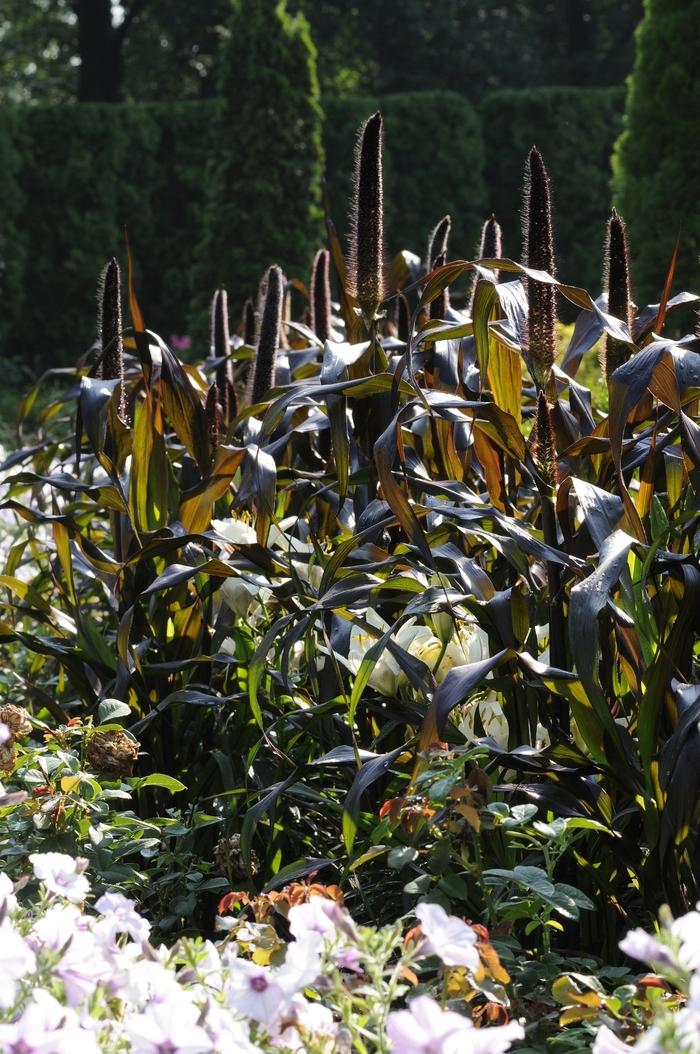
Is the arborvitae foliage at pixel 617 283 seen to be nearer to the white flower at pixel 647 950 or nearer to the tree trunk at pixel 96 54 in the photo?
the white flower at pixel 647 950

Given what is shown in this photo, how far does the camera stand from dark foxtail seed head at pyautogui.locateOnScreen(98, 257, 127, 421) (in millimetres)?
1946

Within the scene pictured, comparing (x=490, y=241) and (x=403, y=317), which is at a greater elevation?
(x=490, y=241)

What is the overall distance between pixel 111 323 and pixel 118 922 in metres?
1.17

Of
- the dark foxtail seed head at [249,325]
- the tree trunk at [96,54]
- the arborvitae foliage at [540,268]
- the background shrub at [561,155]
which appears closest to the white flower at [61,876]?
the arborvitae foliage at [540,268]

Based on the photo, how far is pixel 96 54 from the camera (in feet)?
62.7

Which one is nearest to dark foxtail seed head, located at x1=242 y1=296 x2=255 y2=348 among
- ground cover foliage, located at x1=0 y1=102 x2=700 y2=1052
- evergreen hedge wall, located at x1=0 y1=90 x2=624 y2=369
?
ground cover foliage, located at x1=0 y1=102 x2=700 y2=1052

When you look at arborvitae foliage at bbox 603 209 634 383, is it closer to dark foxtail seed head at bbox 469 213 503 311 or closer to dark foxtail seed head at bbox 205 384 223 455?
dark foxtail seed head at bbox 469 213 503 311

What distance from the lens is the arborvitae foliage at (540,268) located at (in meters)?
1.51

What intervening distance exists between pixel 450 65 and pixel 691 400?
70.9ft

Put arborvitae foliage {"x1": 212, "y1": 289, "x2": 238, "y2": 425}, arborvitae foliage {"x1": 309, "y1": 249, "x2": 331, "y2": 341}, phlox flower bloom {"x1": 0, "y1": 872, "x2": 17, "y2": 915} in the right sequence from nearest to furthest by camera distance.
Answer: phlox flower bloom {"x1": 0, "y1": 872, "x2": 17, "y2": 915}, arborvitae foliage {"x1": 212, "y1": 289, "x2": 238, "y2": 425}, arborvitae foliage {"x1": 309, "y1": 249, "x2": 331, "y2": 341}

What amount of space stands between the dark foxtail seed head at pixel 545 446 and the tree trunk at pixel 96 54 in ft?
62.9

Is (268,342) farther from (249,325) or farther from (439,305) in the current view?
(249,325)

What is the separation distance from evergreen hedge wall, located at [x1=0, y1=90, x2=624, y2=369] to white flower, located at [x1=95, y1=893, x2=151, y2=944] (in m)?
10.3

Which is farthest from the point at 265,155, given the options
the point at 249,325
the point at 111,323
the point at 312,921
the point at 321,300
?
the point at 312,921
